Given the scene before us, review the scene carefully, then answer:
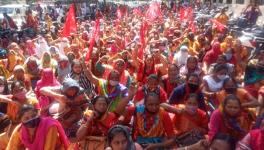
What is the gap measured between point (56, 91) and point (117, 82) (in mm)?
770

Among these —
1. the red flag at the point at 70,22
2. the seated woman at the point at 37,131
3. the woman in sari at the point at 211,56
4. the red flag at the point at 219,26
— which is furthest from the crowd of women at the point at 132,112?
the red flag at the point at 219,26

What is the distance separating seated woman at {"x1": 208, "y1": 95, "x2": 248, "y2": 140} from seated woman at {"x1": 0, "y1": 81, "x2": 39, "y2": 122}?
Answer: 2.13 meters

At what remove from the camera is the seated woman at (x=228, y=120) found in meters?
4.52

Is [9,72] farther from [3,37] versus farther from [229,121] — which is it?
[3,37]

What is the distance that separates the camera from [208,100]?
5945 millimetres

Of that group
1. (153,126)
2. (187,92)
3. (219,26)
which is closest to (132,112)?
(153,126)

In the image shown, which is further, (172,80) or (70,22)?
(70,22)

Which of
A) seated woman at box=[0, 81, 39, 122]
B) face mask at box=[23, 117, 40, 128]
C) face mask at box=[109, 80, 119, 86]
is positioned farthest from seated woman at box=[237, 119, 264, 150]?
seated woman at box=[0, 81, 39, 122]

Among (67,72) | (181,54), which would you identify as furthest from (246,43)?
(67,72)

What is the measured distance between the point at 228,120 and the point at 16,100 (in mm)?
2550

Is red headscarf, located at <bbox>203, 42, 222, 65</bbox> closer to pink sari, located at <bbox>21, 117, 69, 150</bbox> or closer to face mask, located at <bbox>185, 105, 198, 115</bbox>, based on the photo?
face mask, located at <bbox>185, 105, 198, 115</bbox>

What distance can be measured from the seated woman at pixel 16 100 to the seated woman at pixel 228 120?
2.13 m

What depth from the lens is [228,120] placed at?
455 centimetres

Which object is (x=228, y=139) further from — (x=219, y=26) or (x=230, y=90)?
(x=219, y=26)
